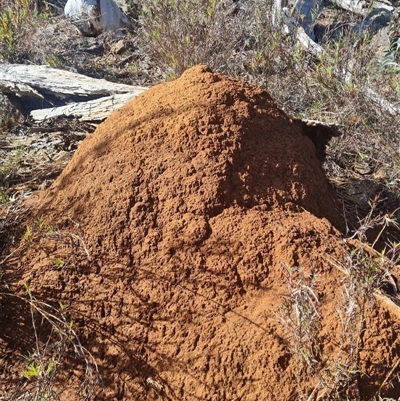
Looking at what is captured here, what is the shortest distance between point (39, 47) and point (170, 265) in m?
4.52

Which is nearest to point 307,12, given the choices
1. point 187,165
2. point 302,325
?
point 187,165

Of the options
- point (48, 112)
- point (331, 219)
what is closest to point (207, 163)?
point (331, 219)

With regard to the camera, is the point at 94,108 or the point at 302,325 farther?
the point at 94,108

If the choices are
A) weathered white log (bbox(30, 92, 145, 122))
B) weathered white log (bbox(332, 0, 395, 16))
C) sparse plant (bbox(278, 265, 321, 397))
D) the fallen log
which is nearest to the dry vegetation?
sparse plant (bbox(278, 265, 321, 397))

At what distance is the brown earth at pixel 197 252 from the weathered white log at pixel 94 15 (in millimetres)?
4496

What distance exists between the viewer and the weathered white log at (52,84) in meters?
4.27

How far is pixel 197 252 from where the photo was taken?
2197mm

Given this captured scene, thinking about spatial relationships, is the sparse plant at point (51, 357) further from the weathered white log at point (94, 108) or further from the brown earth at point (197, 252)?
the weathered white log at point (94, 108)

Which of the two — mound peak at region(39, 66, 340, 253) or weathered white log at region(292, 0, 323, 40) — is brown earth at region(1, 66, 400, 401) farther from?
weathered white log at region(292, 0, 323, 40)

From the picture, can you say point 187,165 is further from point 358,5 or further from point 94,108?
point 358,5

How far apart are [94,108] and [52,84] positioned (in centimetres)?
58

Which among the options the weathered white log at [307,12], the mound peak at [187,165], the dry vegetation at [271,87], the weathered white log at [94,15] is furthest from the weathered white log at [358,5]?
the mound peak at [187,165]

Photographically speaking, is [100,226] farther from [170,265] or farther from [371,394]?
[371,394]

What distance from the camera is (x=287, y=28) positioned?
5.75 metres
